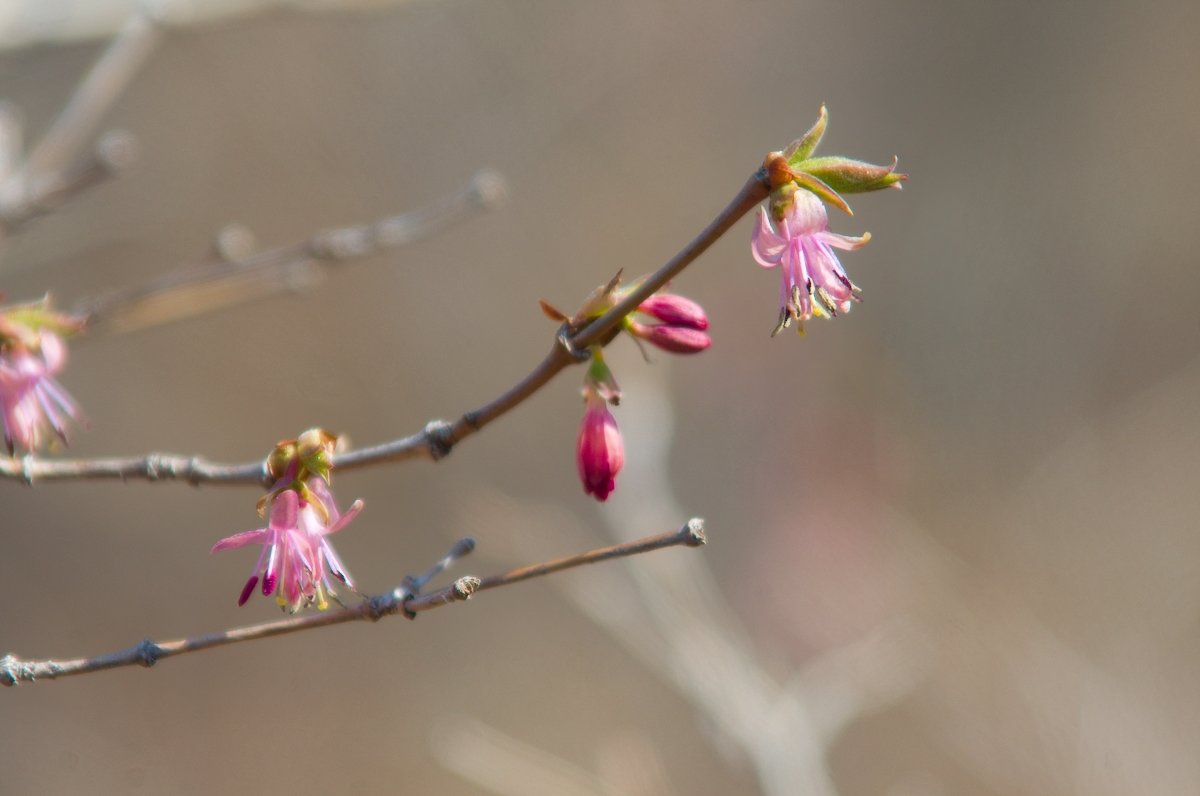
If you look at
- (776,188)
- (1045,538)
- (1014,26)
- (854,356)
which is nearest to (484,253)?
(854,356)

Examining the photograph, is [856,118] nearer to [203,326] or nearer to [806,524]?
[806,524]

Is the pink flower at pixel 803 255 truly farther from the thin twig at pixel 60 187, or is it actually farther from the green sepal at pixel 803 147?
the thin twig at pixel 60 187

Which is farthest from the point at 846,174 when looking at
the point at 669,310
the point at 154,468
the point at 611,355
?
the point at 611,355

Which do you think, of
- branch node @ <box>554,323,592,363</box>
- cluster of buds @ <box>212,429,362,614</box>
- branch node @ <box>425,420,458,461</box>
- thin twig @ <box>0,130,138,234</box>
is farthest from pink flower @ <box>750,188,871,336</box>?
thin twig @ <box>0,130,138,234</box>

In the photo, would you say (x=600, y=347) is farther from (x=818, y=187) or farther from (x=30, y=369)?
(x=30, y=369)

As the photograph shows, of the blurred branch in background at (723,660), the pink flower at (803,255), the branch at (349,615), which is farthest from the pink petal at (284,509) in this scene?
the blurred branch in background at (723,660)
